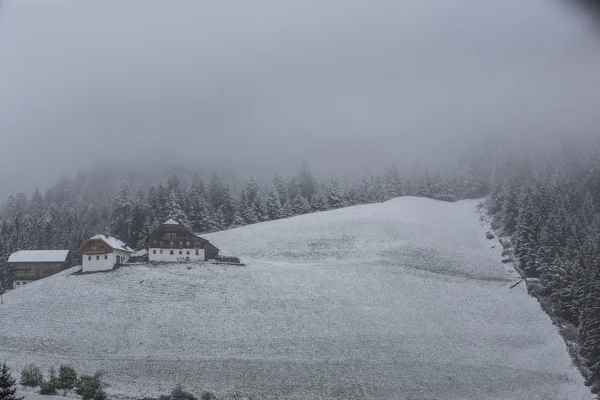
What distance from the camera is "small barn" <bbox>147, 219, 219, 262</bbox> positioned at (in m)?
79.2

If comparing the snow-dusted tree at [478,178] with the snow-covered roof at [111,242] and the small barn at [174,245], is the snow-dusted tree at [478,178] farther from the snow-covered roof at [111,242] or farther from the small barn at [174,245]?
the snow-covered roof at [111,242]

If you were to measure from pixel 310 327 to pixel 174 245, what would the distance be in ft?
86.1

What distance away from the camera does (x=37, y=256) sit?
8194 cm

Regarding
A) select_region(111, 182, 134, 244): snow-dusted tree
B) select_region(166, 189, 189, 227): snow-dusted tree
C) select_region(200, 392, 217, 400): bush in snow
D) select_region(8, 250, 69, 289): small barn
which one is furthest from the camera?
select_region(166, 189, 189, 227): snow-dusted tree

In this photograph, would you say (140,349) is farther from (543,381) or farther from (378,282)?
(543,381)

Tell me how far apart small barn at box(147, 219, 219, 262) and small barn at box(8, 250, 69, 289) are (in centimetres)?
1355

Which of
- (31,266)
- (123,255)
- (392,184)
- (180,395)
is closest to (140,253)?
(123,255)

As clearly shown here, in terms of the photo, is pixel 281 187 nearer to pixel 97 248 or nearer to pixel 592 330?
pixel 97 248

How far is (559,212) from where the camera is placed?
82562mm

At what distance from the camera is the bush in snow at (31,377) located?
156 ft

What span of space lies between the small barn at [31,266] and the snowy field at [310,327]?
933cm

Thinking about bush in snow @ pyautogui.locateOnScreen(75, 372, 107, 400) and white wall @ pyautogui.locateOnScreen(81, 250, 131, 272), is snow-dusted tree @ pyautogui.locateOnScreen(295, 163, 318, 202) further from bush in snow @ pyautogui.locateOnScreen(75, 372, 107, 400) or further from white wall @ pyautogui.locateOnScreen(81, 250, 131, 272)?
bush in snow @ pyautogui.locateOnScreen(75, 372, 107, 400)

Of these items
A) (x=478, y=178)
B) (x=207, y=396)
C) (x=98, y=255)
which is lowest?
(x=207, y=396)

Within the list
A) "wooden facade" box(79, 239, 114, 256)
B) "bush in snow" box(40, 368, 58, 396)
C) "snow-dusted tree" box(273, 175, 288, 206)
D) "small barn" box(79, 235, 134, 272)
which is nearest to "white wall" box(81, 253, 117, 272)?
"small barn" box(79, 235, 134, 272)
